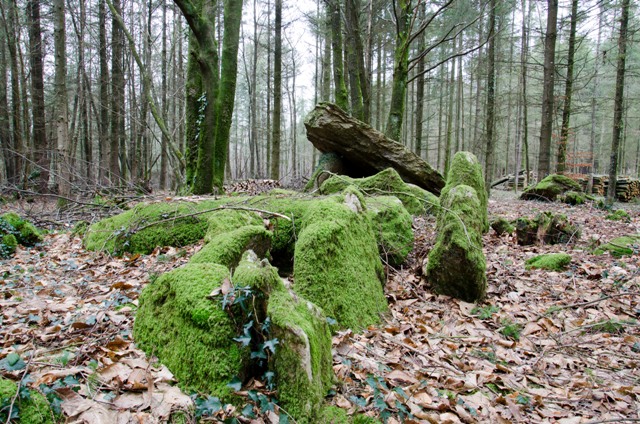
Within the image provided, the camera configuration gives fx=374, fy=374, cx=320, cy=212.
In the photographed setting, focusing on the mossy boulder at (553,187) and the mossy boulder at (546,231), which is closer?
the mossy boulder at (546,231)

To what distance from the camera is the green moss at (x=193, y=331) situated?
2221 millimetres

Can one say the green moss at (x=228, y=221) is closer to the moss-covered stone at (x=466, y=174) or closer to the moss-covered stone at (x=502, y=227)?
the moss-covered stone at (x=466, y=174)

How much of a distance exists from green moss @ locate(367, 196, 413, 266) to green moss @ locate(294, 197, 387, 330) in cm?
104

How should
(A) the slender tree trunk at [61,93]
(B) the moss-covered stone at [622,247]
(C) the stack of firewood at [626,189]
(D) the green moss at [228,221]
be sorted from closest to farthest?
(D) the green moss at [228,221]
(B) the moss-covered stone at [622,247]
(A) the slender tree trunk at [61,93]
(C) the stack of firewood at [626,189]

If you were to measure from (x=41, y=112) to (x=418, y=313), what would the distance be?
49.0ft

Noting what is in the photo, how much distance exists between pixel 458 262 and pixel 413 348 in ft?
5.14

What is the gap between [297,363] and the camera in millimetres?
2137

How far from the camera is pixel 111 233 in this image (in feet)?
17.6

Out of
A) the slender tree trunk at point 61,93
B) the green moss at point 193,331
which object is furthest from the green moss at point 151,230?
the slender tree trunk at point 61,93

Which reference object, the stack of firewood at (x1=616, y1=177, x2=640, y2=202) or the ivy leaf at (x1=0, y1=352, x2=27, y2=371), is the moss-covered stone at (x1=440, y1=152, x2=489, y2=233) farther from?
the stack of firewood at (x1=616, y1=177, x2=640, y2=202)

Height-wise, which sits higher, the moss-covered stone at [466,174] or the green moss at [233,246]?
the moss-covered stone at [466,174]

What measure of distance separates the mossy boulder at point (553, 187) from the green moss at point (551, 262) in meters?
8.58

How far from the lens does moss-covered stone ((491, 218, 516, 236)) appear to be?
7.50 m

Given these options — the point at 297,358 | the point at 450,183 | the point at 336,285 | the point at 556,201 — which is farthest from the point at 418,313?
the point at 556,201
